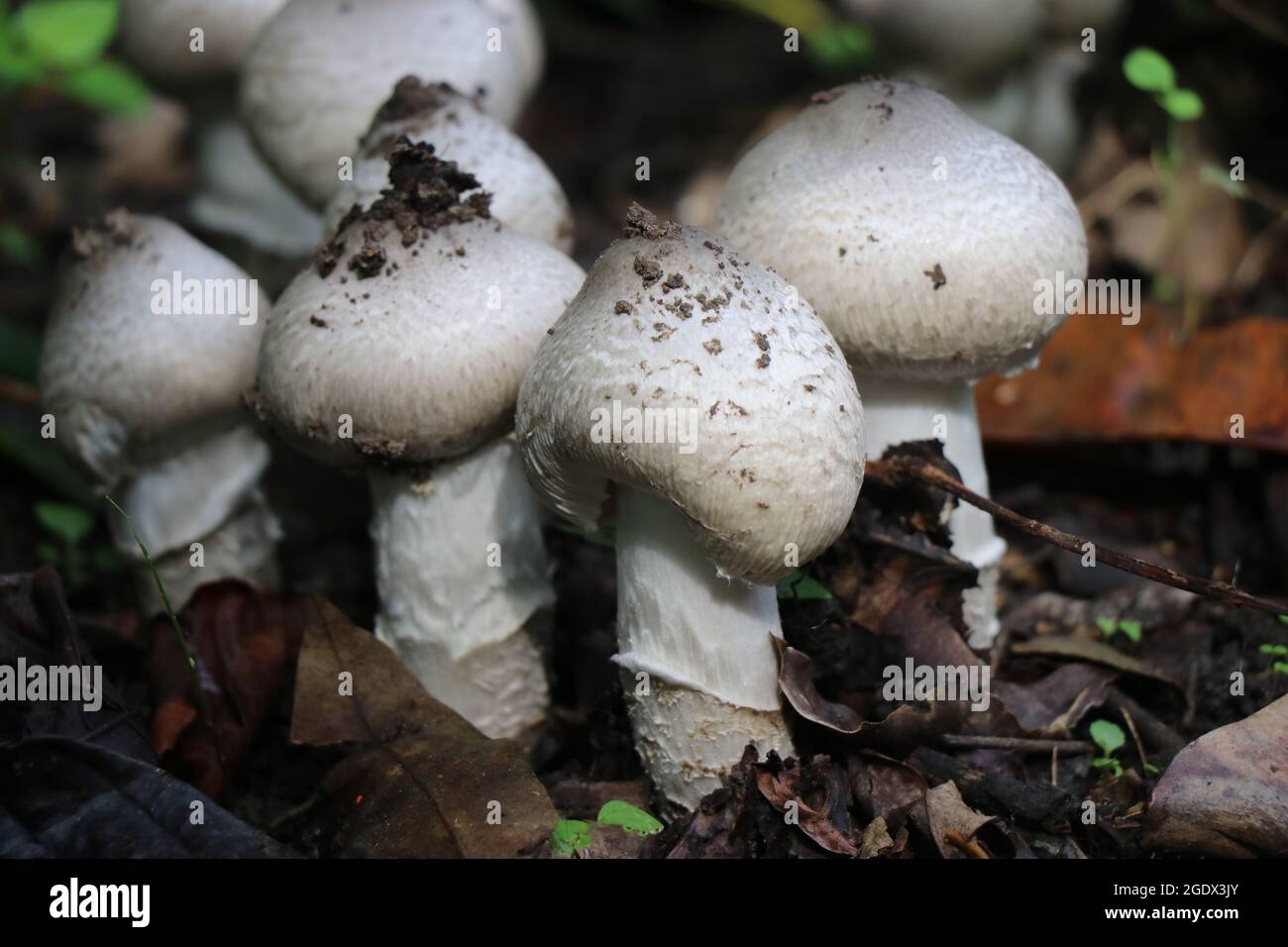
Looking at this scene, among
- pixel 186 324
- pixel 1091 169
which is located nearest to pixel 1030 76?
pixel 1091 169

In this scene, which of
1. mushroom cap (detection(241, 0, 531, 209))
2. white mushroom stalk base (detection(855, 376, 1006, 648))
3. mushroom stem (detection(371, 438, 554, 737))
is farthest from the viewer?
mushroom cap (detection(241, 0, 531, 209))

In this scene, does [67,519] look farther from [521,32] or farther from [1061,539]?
[1061,539]

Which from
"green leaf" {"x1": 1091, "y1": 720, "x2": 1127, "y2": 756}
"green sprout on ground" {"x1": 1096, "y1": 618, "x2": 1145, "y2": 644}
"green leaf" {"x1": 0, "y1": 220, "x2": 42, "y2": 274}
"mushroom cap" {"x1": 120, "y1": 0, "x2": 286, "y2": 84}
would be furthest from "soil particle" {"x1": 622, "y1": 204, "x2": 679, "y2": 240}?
"green leaf" {"x1": 0, "y1": 220, "x2": 42, "y2": 274}

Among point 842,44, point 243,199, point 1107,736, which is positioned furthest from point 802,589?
point 842,44

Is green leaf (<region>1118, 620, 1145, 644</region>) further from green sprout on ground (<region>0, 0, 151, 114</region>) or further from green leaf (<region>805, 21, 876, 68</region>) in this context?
green sprout on ground (<region>0, 0, 151, 114</region>)

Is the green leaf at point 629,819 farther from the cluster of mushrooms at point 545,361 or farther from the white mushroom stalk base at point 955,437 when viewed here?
the white mushroom stalk base at point 955,437

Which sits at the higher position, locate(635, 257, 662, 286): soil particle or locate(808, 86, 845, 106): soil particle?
locate(808, 86, 845, 106): soil particle

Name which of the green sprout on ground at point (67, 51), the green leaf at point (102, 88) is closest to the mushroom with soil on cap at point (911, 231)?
the green sprout on ground at point (67, 51)
